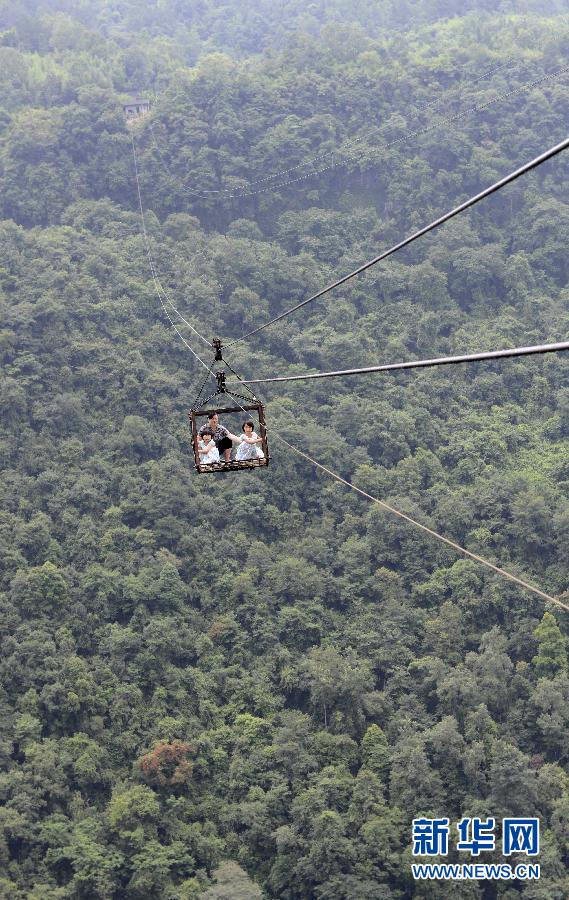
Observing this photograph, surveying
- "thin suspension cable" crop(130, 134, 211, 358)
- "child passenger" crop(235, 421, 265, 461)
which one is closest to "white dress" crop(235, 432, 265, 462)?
"child passenger" crop(235, 421, 265, 461)

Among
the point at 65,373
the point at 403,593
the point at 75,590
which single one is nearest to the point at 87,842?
the point at 75,590

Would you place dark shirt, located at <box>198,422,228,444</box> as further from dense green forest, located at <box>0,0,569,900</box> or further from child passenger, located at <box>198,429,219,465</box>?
dense green forest, located at <box>0,0,569,900</box>

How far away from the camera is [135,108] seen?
49500mm

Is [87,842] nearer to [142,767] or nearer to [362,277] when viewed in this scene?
[142,767]

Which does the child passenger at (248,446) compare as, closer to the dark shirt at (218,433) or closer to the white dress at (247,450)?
the white dress at (247,450)

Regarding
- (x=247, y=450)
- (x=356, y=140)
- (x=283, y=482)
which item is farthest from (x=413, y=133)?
(x=247, y=450)

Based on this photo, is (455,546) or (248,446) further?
(248,446)

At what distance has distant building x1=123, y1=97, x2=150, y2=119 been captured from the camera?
4919 centimetres

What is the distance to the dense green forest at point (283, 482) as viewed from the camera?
87.8 feet

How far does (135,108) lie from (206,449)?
127 feet

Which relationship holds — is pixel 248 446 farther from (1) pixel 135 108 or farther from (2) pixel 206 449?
(1) pixel 135 108

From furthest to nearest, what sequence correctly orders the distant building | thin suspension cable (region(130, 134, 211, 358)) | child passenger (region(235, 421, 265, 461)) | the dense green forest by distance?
1. the distant building
2. thin suspension cable (region(130, 134, 211, 358))
3. the dense green forest
4. child passenger (region(235, 421, 265, 461))

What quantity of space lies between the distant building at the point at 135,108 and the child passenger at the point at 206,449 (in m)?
37.9

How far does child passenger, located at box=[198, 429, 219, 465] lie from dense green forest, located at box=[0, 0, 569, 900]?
563 inches
